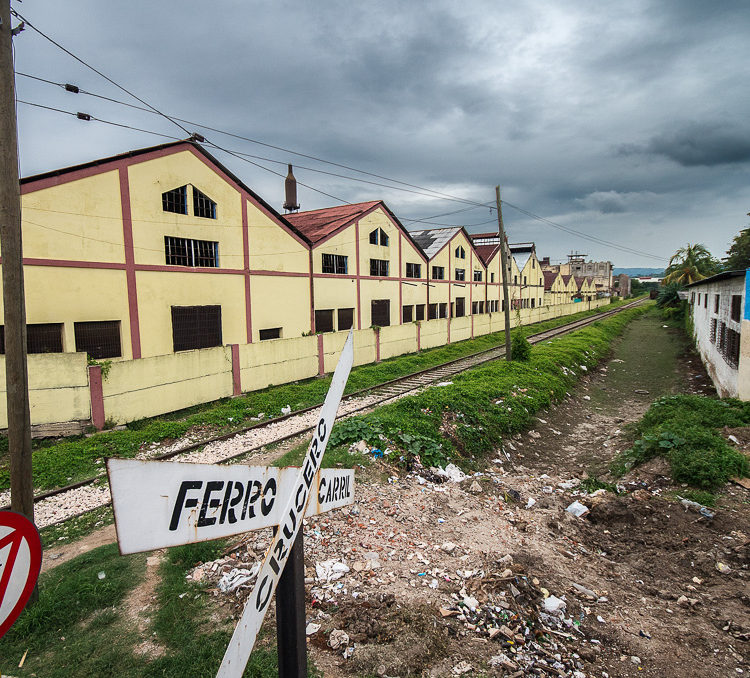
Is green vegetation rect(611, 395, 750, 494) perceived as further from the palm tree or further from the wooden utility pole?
the palm tree

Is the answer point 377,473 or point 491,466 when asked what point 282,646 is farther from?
point 491,466

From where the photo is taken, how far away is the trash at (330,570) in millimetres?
5352

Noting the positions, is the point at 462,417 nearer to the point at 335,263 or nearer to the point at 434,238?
the point at 335,263

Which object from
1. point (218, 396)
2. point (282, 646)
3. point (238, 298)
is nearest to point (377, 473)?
point (282, 646)

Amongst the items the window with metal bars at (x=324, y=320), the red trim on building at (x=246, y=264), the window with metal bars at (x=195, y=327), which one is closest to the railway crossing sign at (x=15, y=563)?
the window with metal bars at (x=195, y=327)

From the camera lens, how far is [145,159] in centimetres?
1560

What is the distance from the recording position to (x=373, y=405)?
14.5m

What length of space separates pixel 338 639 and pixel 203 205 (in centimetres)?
1725

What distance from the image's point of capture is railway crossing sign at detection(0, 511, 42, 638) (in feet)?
6.01

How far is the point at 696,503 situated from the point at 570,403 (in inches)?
347

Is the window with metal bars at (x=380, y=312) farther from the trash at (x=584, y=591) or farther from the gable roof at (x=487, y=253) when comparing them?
the trash at (x=584, y=591)

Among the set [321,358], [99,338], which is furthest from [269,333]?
[99,338]

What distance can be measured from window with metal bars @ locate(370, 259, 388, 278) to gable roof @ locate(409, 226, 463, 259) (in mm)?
5956

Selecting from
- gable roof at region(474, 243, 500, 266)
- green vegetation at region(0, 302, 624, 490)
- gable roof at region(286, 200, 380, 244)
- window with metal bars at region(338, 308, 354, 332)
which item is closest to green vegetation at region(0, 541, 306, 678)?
green vegetation at region(0, 302, 624, 490)
